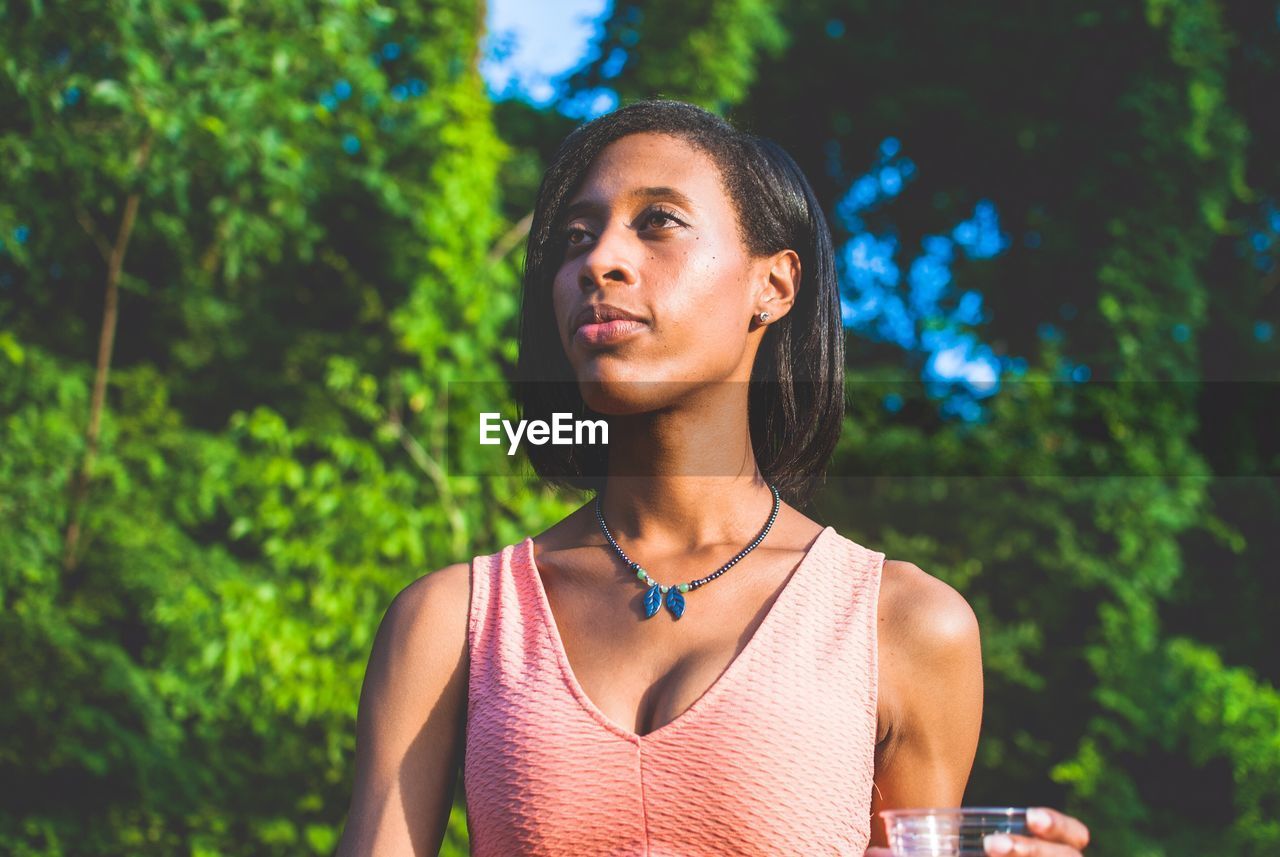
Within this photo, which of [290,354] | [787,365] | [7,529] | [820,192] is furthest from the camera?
[820,192]

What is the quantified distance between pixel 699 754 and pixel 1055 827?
369 mm

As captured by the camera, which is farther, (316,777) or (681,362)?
(316,777)

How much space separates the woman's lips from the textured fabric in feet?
1.09

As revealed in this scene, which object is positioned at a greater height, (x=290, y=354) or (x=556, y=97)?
(x=556, y=97)

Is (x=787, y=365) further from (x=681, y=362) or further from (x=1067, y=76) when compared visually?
(x=1067, y=76)

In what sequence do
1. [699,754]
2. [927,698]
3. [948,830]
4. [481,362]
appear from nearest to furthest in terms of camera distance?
1. [948,830]
2. [699,754]
3. [927,698]
4. [481,362]

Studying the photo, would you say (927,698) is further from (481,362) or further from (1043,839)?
(481,362)

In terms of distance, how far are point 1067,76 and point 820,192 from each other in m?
2.87

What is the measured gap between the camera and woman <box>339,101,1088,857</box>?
4.51ft

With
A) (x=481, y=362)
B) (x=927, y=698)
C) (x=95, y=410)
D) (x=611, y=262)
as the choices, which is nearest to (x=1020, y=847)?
(x=927, y=698)

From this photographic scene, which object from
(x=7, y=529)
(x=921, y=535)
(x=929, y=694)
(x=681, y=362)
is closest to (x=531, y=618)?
(x=681, y=362)

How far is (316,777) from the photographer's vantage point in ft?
17.4

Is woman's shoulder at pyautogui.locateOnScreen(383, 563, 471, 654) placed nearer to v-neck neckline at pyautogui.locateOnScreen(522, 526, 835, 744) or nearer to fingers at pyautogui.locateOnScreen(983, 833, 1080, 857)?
v-neck neckline at pyautogui.locateOnScreen(522, 526, 835, 744)

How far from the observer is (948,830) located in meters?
1.13
